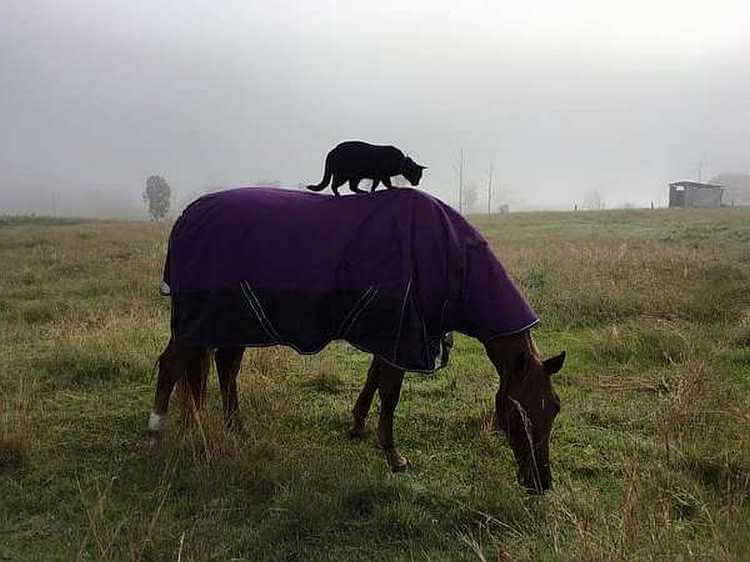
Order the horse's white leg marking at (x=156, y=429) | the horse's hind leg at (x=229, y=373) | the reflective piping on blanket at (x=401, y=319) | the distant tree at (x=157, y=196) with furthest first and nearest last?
the distant tree at (x=157, y=196), the horse's hind leg at (x=229, y=373), the horse's white leg marking at (x=156, y=429), the reflective piping on blanket at (x=401, y=319)

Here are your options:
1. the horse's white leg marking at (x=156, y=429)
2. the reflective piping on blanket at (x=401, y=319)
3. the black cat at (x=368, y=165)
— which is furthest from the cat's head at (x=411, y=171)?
the horse's white leg marking at (x=156, y=429)

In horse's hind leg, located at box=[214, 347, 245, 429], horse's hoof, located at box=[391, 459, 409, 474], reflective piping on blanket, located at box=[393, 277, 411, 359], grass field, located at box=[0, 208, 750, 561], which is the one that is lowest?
horse's hoof, located at box=[391, 459, 409, 474]

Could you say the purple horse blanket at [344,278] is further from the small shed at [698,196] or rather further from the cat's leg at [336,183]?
the small shed at [698,196]

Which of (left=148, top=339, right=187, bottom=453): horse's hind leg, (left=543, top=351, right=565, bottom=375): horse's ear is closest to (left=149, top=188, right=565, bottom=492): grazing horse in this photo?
(left=543, top=351, right=565, bottom=375): horse's ear

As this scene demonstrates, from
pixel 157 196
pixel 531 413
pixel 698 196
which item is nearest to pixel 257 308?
pixel 531 413

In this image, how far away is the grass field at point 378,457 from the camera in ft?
11.6

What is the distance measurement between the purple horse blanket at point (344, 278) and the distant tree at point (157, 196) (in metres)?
109

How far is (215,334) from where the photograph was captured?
15.5ft

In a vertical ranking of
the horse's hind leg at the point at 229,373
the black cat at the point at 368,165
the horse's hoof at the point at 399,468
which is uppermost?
the black cat at the point at 368,165

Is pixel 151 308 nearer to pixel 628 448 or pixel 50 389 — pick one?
pixel 50 389

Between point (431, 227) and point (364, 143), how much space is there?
88 cm

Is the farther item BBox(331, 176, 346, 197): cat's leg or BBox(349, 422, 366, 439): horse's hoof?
BBox(349, 422, 366, 439): horse's hoof

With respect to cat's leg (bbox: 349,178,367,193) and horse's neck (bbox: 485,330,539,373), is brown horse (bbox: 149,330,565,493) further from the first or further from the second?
cat's leg (bbox: 349,178,367,193)

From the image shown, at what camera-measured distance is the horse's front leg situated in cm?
474
